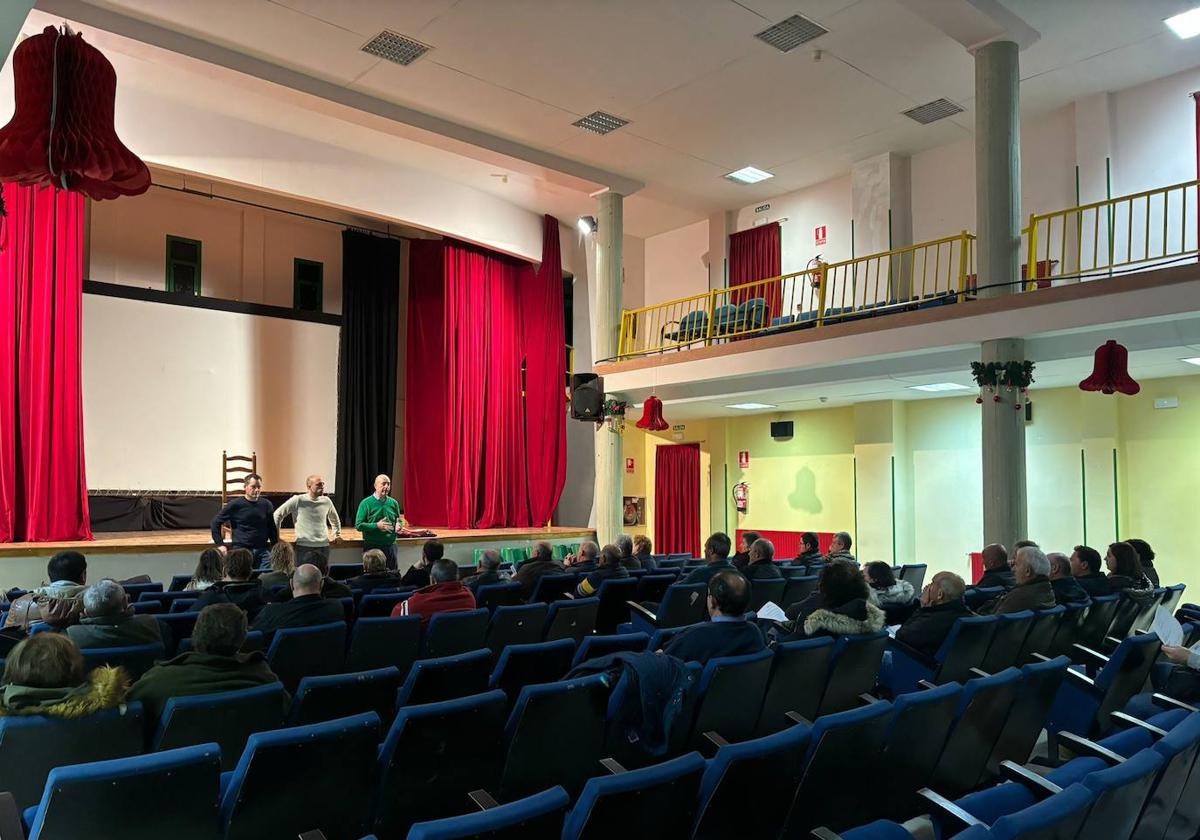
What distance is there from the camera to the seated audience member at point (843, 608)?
148 inches

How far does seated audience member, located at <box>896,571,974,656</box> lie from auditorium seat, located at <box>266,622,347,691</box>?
8.87 feet

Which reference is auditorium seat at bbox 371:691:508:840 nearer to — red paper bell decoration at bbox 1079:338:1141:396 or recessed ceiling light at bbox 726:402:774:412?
red paper bell decoration at bbox 1079:338:1141:396

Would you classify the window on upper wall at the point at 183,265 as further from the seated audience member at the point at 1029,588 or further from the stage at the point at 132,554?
the seated audience member at the point at 1029,588

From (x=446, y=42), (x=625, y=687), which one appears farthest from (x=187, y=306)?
(x=625, y=687)

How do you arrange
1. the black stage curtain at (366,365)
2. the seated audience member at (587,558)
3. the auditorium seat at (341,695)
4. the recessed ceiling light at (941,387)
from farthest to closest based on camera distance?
1. the black stage curtain at (366,365)
2. the recessed ceiling light at (941,387)
3. the seated audience member at (587,558)
4. the auditorium seat at (341,695)

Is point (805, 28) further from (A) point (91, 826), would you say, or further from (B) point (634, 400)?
(A) point (91, 826)

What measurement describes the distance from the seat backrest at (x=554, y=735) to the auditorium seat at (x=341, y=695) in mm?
550

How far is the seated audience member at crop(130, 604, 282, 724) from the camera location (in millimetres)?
2750

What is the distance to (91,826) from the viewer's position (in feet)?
6.42

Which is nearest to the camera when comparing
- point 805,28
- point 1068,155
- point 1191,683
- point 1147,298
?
point 1191,683

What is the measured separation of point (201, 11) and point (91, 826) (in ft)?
28.0

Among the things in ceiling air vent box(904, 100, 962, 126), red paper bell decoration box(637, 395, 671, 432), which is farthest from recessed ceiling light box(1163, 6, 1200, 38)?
red paper bell decoration box(637, 395, 671, 432)

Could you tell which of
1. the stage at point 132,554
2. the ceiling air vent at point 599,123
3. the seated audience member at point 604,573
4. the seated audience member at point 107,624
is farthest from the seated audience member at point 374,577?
the ceiling air vent at point 599,123

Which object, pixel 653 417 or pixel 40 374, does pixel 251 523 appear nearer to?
pixel 40 374
